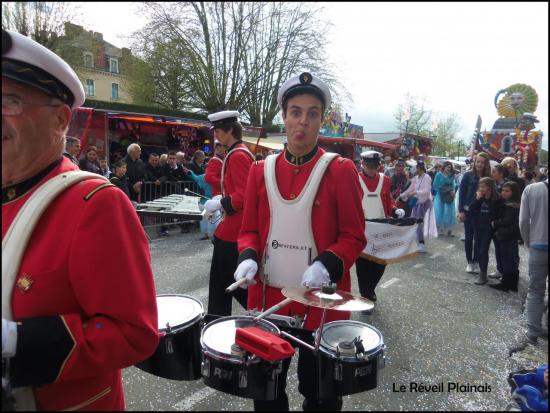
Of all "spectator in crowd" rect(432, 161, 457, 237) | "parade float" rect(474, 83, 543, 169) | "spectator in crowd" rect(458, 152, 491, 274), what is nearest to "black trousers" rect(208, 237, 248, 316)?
"spectator in crowd" rect(458, 152, 491, 274)

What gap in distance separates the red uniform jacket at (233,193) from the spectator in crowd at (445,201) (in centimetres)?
797

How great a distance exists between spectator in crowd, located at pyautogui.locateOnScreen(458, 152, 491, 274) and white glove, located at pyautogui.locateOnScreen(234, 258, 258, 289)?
5391mm

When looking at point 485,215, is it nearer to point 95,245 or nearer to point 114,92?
point 95,245

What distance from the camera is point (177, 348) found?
6.13 ft

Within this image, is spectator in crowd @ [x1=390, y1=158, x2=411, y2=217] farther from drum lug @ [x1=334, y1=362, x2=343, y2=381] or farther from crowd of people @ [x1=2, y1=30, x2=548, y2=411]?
drum lug @ [x1=334, y1=362, x2=343, y2=381]

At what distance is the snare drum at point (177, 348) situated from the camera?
185cm

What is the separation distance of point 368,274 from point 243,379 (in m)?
3.49

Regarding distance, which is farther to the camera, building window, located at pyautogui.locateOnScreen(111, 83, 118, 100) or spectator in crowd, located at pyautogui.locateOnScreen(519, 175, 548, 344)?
building window, located at pyautogui.locateOnScreen(111, 83, 118, 100)

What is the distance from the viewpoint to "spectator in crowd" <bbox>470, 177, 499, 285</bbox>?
595cm

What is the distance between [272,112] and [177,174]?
17.6m

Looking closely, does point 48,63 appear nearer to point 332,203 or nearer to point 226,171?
point 332,203

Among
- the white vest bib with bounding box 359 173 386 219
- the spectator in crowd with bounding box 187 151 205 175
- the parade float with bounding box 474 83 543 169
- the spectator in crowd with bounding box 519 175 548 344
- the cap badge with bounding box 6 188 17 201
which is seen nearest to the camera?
the cap badge with bounding box 6 188 17 201

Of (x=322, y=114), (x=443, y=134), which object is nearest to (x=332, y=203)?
(x=322, y=114)

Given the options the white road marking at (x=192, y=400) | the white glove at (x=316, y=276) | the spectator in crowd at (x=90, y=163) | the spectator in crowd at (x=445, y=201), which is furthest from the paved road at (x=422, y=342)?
the spectator in crowd at (x=445, y=201)
